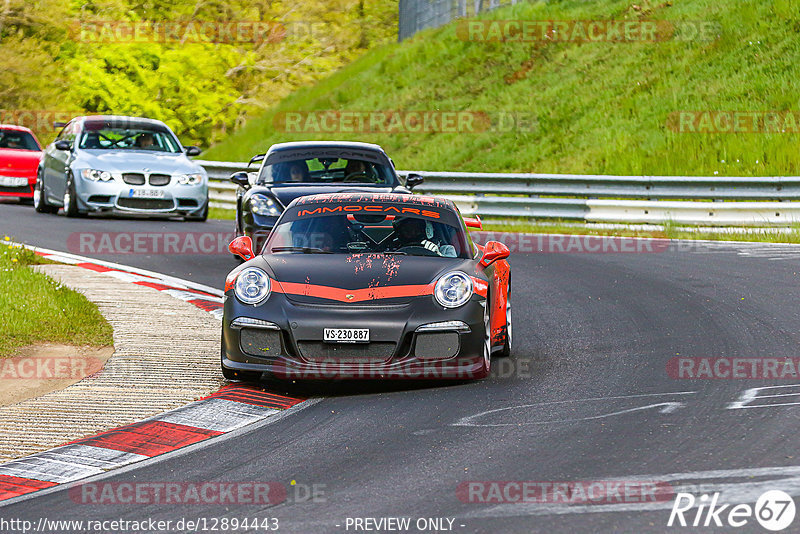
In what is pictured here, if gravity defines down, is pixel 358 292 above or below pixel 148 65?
below

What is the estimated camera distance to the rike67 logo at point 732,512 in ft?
16.6

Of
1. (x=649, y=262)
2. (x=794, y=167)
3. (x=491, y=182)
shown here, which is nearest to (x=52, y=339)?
(x=649, y=262)


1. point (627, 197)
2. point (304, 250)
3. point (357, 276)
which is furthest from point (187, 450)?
point (627, 197)

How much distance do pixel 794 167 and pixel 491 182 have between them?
5823mm

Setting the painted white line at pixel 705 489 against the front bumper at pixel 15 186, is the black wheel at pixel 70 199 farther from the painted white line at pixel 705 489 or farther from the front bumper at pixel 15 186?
the painted white line at pixel 705 489

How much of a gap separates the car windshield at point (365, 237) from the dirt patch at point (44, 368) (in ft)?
5.24

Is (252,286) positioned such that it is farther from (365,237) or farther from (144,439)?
(144,439)

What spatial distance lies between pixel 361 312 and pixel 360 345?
0.72 feet

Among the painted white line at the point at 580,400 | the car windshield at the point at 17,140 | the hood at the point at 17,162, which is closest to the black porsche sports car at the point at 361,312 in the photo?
the painted white line at the point at 580,400

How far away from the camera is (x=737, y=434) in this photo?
21.7ft

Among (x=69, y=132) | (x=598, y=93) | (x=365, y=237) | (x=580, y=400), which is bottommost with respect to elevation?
(x=580, y=400)

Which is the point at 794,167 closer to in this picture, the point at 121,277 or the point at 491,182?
the point at 491,182

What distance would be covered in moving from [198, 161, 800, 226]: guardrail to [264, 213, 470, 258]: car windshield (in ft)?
30.9

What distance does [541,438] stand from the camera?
6.72m
